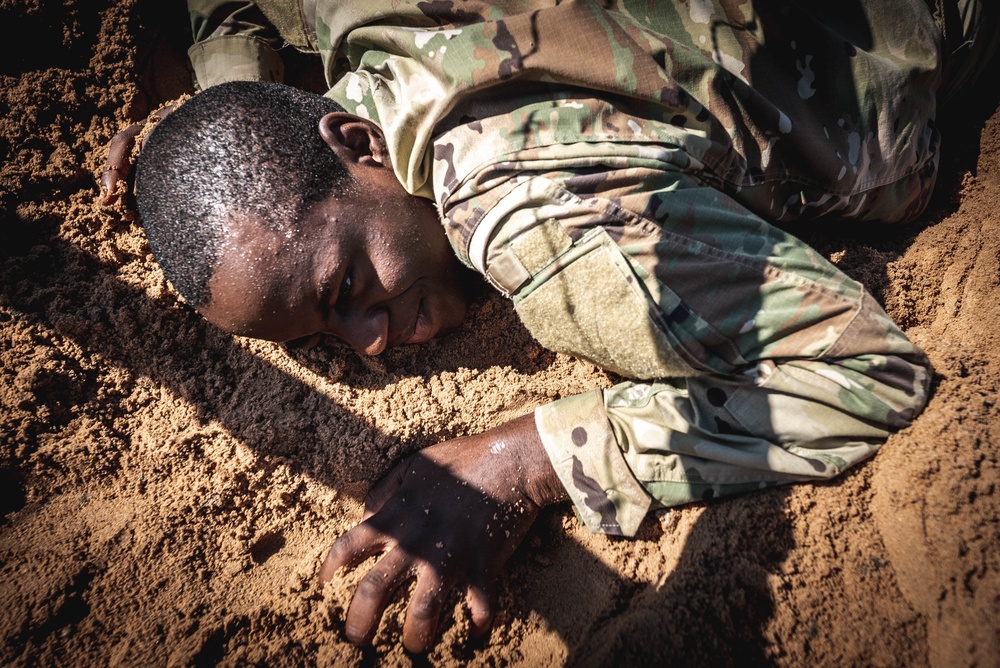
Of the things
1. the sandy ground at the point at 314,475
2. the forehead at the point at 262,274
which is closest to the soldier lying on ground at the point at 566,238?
the forehead at the point at 262,274

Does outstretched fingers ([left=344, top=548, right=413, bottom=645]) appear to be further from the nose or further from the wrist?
the nose

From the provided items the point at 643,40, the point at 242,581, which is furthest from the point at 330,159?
the point at 242,581

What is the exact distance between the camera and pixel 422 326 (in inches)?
57.0

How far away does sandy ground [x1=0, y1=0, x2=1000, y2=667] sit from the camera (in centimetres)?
109

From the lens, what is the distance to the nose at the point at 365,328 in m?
1.32

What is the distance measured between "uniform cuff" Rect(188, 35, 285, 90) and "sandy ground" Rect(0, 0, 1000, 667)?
24 cm

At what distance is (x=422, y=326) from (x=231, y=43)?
4.46 ft

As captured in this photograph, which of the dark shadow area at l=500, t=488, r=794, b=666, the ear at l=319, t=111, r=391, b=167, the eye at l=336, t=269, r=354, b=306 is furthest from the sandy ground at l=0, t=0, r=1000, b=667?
the ear at l=319, t=111, r=391, b=167

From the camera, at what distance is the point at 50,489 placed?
55.0 inches

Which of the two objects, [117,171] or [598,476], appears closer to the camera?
[598,476]

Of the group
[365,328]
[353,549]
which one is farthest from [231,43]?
[353,549]

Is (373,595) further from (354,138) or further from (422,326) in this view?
(354,138)

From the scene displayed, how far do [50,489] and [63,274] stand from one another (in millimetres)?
669

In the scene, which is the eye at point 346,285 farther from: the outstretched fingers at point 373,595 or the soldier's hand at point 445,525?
the outstretched fingers at point 373,595
